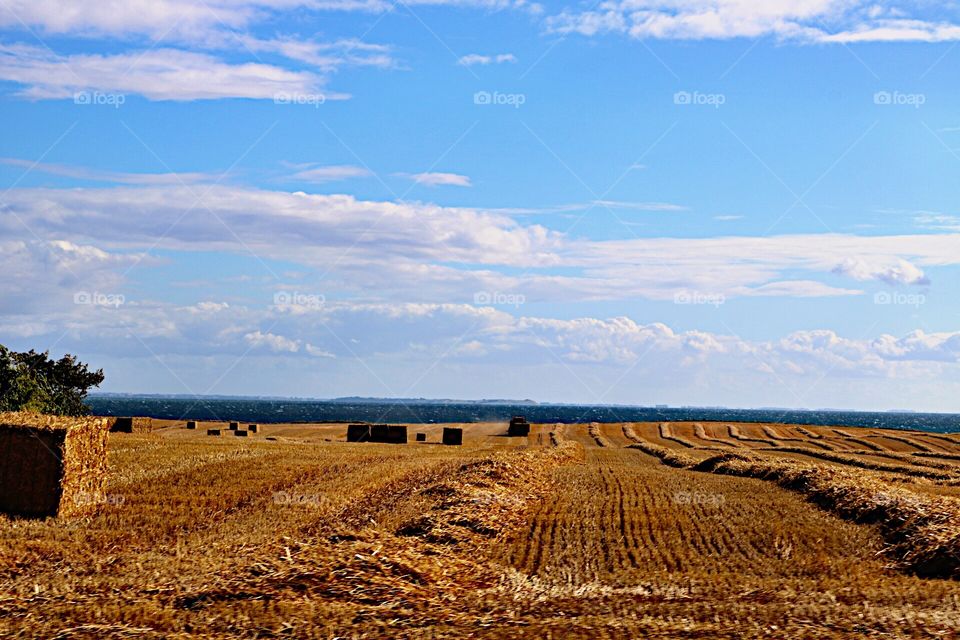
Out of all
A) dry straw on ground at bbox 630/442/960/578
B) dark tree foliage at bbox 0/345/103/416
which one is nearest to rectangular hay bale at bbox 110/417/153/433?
dark tree foliage at bbox 0/345/103/416

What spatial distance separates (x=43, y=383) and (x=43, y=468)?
203ft

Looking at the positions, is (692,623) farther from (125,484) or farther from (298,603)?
(125,484)

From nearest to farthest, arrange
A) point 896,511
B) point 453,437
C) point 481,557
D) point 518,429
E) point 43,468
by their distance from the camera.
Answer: point 481,557 < point 896,511 < point 43,468 < point 453,437 < point 518,429

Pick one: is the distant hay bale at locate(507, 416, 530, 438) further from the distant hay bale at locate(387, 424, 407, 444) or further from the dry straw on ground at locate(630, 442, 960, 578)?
the dry straw on ground at locate(630, 442, 960, 578)

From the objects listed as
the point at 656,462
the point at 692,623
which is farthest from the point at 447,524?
the point at 656,462

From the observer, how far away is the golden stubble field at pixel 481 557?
12.0 meters

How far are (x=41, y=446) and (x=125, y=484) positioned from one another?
496 cm

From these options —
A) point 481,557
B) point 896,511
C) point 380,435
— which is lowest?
point 481,557

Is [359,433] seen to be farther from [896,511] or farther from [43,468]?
[896,511]

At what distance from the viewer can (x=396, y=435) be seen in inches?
2552

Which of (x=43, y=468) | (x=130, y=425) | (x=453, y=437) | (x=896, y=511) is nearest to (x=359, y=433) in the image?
(x=453, y=437)

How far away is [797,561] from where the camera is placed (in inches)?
670

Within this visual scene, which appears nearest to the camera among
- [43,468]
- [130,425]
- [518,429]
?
[43,468]

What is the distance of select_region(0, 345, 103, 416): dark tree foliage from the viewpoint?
6975 cm
